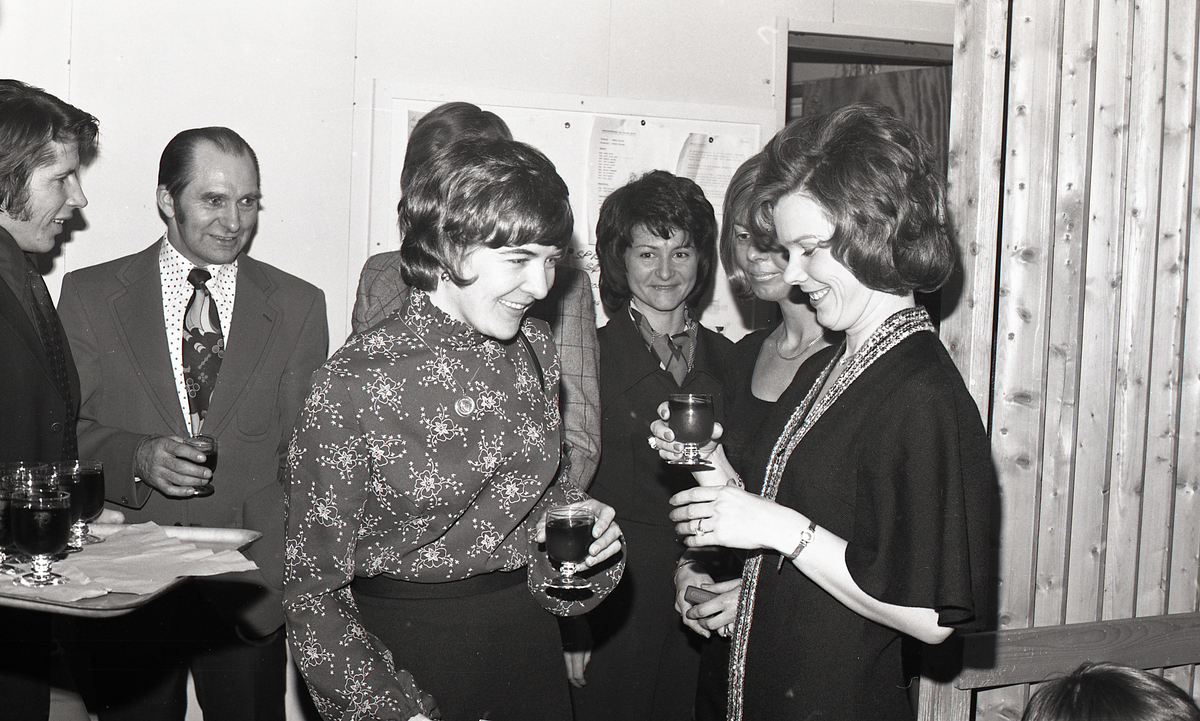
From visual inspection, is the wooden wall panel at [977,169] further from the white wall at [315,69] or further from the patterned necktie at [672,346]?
the white wall at [315,69]

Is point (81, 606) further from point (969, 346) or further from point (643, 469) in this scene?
point (969, 346)

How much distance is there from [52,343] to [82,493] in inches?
22.8

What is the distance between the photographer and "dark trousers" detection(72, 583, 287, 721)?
2965 mm

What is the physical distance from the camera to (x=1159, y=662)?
2.66 meters

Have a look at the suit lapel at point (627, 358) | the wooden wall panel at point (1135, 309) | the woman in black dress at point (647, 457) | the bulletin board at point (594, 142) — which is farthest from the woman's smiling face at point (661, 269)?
the wooden wall panel at point (1135, 309)

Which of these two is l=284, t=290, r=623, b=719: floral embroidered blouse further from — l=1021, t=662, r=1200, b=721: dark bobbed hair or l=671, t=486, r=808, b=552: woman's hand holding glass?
l=1021, t=662, r=1200, b=721: dark bobbed hair

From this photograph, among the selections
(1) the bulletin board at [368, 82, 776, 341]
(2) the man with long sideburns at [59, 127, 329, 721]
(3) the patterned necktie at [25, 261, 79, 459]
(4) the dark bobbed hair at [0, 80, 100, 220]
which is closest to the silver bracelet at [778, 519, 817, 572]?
(3) the patterned necktie at [25, 261, 79, 459]

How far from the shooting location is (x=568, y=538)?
64.8 inches

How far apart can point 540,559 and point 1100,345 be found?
5.44 feet

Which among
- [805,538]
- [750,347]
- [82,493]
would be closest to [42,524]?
[82,493]

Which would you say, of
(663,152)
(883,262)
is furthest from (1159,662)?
(663,152)

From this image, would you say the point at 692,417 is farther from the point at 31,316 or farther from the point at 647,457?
the point at 31,316

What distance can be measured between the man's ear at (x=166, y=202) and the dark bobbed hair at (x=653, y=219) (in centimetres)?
137

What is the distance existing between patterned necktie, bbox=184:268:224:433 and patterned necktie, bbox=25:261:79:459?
515 millimetres
